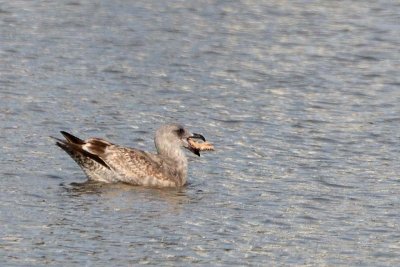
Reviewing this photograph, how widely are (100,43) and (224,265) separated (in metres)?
11.1

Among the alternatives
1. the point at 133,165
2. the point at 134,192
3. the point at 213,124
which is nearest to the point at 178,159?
the point at 133,165

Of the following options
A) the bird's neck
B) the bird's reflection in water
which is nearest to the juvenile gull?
the bird's neck

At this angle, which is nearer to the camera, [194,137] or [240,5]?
[194,137]

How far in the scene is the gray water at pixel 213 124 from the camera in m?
14.0

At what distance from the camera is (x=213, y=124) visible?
19500 millimetres

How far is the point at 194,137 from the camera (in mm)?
17484

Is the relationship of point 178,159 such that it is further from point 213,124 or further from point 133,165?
point 213,124

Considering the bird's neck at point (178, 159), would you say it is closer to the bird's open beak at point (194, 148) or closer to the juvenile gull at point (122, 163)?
the juvenile gull at point (122, 163)

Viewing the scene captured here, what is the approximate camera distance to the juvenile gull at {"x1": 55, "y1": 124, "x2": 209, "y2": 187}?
54.6 feet

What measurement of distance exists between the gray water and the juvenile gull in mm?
209

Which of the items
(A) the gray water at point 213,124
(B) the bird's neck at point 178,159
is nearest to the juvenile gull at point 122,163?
(B) the bird's neck at point 178,159

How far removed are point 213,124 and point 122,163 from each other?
9.69 ft

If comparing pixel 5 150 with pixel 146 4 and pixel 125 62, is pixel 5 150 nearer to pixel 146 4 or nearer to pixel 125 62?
pixel 125 62

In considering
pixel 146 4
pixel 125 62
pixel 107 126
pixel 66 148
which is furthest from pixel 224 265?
pixel 146 4
